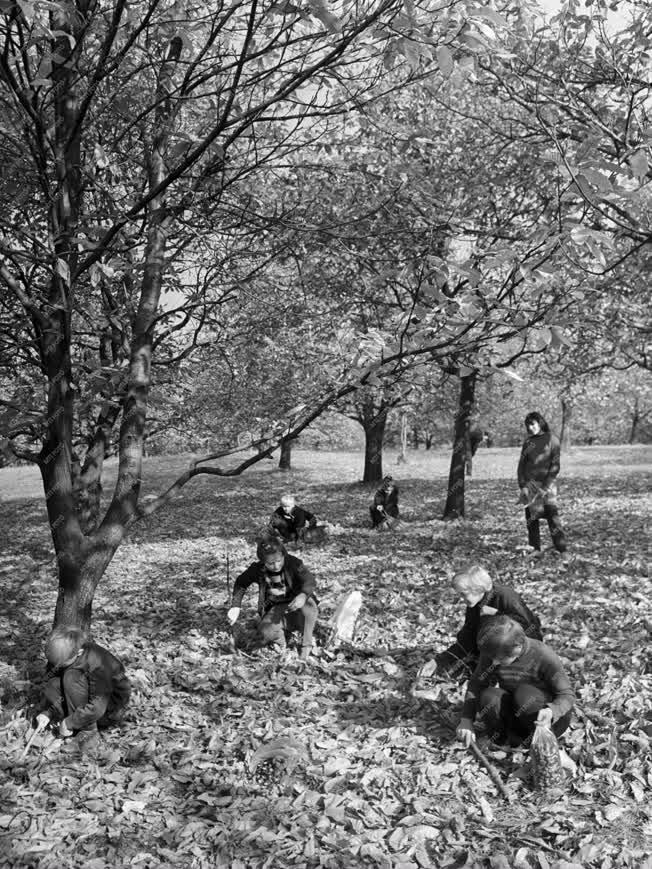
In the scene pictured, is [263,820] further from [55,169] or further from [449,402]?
[449,402]

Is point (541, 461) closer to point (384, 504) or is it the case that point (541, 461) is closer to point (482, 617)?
point (482, 617)

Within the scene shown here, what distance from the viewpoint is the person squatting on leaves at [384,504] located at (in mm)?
12541

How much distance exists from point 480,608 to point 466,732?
3.40 ft

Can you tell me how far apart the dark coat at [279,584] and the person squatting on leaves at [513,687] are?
241 cm

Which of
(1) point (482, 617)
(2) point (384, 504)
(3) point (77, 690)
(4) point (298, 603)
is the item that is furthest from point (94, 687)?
(2) point (384, 504)

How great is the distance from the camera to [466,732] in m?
4.45

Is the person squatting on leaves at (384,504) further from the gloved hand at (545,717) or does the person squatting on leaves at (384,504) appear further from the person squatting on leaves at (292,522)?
the gloved hand at (545,717)

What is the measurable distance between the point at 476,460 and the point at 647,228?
1000 inches

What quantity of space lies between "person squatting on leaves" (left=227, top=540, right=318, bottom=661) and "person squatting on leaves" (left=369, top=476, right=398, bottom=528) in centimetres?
583

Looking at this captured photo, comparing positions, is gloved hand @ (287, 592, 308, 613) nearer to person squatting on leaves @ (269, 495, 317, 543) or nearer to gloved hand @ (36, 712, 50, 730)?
gloved hand @ (36, 712, 50, 730)

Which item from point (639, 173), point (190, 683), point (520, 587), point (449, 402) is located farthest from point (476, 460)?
point (639, 173)

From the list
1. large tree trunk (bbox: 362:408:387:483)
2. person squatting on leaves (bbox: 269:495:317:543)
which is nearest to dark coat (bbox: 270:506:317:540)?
person squatting on leaves (bbox: 269:495:317:543)

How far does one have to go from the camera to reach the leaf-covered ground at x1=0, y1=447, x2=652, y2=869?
3.66 meters

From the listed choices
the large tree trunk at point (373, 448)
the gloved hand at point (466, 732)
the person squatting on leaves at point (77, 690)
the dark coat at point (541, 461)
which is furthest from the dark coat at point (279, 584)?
the large tree trunk at point (373, 448)
